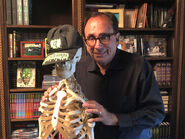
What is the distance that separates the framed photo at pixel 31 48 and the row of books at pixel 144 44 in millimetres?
827

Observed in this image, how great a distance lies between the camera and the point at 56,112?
1.99 feet

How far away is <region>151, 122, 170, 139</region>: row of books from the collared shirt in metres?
0.99

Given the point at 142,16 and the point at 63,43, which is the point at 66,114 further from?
the point at 142,16

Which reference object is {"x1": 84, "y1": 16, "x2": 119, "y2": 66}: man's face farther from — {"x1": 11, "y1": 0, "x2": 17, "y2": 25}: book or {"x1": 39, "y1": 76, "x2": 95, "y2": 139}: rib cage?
{"x1": 11, "y1": 0, "x2": 17, "y2": 25}: book

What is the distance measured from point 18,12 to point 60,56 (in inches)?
50.8

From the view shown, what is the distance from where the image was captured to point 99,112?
65 centimetres

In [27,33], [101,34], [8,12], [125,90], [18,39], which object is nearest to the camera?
[101,34]

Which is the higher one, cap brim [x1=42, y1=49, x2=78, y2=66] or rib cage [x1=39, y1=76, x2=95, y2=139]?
cap brim [x1=42, y1=49, x2=78, y2=66]

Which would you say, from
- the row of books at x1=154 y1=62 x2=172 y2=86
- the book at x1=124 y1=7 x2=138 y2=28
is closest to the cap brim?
the book at x1=124 y1=7 x2=138 y2=28

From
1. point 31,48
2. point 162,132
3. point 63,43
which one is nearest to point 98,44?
point 63,43

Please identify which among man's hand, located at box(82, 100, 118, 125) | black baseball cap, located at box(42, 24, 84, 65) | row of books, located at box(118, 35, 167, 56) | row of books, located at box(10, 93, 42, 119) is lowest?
row of books, located at box(10, 93, 42, 119)

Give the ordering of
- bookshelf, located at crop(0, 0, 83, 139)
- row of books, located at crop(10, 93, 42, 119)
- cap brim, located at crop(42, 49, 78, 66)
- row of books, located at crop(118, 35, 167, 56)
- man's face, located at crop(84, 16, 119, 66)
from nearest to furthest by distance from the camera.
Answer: cap brim, located at crop(42, 49, 78, 66) → man's face, located at crop(84, 16, 119, 66) → bookshelf, located at crop(0, 0, 83, 139) → row of books, located at crop(10, 93, 42, 119) → row of books, located at crop(118, 35, 167, 56)

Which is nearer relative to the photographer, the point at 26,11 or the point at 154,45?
the point at 26,11

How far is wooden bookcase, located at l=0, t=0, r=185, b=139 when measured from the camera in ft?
5.13
